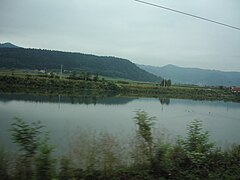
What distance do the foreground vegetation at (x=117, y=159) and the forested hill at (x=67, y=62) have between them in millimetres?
49104

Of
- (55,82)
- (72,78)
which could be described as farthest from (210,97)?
(55,82)

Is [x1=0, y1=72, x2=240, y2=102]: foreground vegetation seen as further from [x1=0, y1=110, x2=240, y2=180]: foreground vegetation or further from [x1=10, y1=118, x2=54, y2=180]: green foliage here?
[x1=10, y1=118, x2=54, y2=180]: green foliage

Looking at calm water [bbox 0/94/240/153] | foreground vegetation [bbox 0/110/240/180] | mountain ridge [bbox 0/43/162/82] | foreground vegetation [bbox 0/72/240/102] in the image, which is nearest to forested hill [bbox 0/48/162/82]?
mountain ridge [bbox 0/43/162/82]

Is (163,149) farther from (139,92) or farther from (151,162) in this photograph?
(139,92)

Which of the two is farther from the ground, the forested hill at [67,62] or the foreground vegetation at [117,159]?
the forested hill at [67,62]

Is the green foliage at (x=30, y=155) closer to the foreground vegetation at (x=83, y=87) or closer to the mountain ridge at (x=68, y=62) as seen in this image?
the foreground vegetation at (x=83, y=87)

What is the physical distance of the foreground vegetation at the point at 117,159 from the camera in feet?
15.0

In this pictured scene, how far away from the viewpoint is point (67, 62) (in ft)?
281

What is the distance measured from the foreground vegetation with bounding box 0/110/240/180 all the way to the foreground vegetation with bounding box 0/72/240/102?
37.0 m

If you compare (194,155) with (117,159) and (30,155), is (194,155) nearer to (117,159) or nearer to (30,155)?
(117,159)

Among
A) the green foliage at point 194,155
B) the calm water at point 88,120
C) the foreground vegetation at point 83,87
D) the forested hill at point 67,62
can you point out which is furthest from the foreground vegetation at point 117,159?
the forested hill at point 67,62

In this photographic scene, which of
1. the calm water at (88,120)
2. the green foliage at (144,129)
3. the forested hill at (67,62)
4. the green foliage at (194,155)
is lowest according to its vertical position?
the calm water at (88,120)

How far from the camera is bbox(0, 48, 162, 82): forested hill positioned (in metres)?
58.8

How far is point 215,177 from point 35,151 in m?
3.63
